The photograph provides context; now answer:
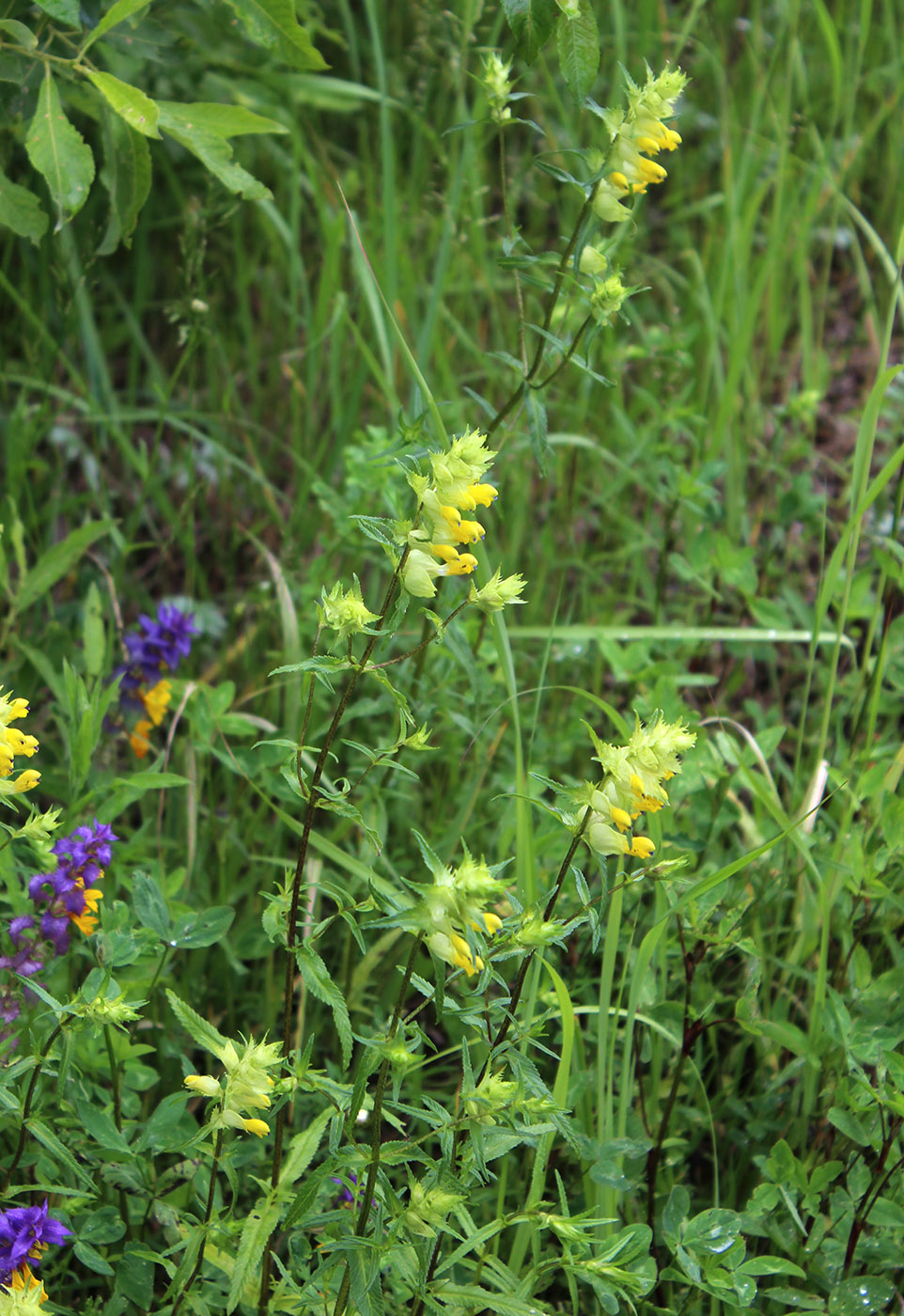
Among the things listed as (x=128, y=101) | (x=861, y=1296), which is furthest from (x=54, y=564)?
(x=861, y=1296)

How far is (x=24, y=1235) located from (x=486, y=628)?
115 centimetres

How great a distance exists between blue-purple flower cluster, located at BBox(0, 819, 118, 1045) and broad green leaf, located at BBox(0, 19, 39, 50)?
3.64 ft

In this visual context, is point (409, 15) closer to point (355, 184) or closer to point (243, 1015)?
point (355, 184)

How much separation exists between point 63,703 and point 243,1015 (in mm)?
607

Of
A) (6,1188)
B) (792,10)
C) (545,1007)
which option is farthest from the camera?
(792,10)

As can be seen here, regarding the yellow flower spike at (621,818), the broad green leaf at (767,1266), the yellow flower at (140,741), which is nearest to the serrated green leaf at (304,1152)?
the yellow flower spike at (621,818)

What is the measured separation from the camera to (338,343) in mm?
2703

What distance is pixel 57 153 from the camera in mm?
1629

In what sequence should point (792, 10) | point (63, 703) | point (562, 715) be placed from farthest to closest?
point (792, 10) < point (562, 715) < point (63, 703)

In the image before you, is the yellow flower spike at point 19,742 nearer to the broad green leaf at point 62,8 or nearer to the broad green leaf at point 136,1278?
the broad green leaf at point 136,1278

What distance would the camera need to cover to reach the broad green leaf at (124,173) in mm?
1772

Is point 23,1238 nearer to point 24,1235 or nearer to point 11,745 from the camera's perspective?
point 24,1235

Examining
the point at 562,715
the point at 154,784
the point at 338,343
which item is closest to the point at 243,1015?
the point at 154,784

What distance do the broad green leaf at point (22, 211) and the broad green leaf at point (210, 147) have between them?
0.79ft
